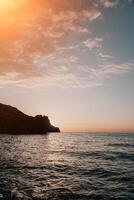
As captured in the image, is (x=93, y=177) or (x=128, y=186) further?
(x=93, y=177)

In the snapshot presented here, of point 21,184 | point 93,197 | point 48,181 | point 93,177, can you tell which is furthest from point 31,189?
point 93,177

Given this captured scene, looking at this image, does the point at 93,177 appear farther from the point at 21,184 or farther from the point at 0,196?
the point at 0,196

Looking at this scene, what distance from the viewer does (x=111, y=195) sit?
54.3 feet

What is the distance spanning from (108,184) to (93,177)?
304cm

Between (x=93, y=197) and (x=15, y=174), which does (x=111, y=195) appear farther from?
(x=15, y=174)

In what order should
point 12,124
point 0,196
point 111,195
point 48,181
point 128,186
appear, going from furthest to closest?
point 12,124
point 48,181
point 128,186
point 111,195
point 0,196

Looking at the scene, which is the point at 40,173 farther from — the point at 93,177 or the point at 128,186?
the point at 128,186

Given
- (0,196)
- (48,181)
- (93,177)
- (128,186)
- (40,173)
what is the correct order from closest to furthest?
1. (0,196)
2. (128,186)
3. (48,181)
4. (93,177)
5. (40,173)

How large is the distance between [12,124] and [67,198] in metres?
188

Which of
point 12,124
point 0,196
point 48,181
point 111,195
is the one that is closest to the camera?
point 0,196

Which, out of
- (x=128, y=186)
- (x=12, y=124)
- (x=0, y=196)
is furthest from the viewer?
(x=12, y=124)

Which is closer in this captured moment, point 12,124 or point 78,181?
point 78,181

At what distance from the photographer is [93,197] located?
1591 centimetres

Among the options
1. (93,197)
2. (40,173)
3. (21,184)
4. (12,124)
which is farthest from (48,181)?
(12,124)
